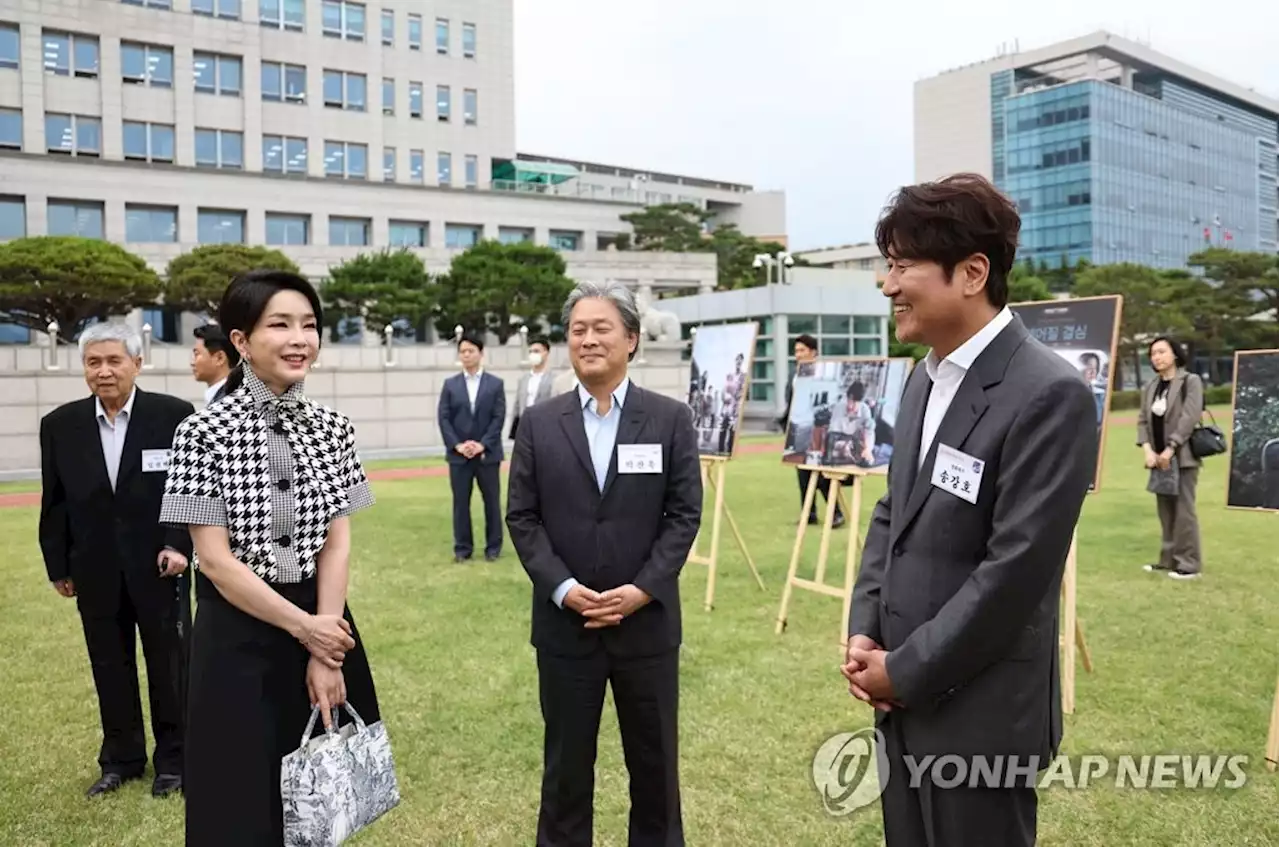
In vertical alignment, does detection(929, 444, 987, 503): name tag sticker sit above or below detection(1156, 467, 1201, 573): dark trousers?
A: above

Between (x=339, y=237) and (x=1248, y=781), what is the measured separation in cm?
4234

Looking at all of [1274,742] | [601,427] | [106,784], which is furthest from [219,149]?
[1274,742]

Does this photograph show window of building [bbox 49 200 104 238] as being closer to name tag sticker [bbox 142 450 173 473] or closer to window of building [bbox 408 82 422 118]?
window of building [bbox 408 82 422 118]

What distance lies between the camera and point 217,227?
126 feet

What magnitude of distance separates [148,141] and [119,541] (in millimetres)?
39865

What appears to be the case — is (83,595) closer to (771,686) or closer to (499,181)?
(771,686)

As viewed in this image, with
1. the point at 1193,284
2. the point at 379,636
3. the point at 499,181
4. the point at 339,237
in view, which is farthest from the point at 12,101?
the point at 1193,284

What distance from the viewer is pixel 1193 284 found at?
40.0m

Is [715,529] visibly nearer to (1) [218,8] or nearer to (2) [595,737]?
(2) [595,737]

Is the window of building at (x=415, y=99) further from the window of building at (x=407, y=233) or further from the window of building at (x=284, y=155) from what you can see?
the window of building at (x=284, y=155)

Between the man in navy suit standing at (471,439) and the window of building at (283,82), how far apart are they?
36782 mm

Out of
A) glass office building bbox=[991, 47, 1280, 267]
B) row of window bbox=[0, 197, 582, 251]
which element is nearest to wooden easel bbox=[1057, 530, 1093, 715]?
row of window bbox=[0, 197, 582, 251]

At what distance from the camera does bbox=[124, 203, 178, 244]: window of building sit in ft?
120

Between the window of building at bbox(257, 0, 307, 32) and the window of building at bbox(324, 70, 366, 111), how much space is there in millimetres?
2306
